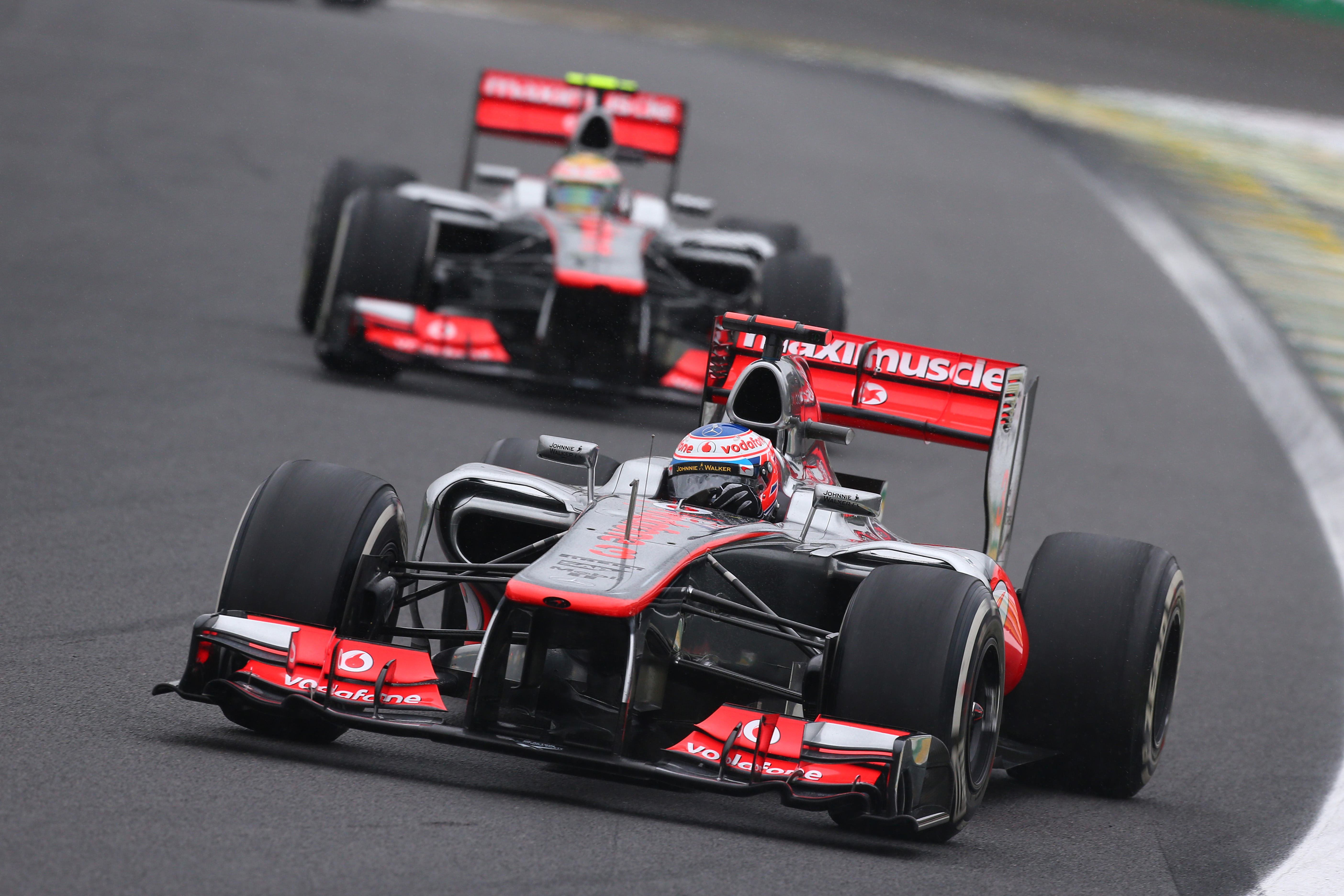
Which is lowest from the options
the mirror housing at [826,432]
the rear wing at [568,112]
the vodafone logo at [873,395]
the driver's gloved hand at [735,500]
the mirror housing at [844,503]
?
the driver's gloved hand at [735,500]

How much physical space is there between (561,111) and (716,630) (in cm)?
1165

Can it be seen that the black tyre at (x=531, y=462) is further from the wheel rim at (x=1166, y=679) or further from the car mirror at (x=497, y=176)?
the car mirror at (x=497, y=176)

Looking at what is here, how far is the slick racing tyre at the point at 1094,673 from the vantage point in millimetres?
7941

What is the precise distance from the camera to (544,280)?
603 inches

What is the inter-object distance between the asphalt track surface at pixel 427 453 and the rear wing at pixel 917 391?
1.54 m

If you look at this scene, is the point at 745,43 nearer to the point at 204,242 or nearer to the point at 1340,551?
the point at 204,242

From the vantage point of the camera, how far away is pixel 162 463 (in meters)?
11.6

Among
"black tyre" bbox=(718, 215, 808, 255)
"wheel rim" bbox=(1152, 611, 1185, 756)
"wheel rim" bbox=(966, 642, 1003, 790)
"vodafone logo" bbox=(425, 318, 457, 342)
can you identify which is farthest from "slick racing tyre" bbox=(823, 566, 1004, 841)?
"black tyre" bbox=(718, 215, 808, 255)

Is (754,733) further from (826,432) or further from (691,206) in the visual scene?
(691,206)

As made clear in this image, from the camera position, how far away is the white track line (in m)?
7.39

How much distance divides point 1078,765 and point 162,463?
19.7ft

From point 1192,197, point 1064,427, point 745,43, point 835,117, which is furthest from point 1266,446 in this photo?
point 745,43

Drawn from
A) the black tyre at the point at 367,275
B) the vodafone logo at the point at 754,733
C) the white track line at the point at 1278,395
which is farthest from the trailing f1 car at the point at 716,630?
the black tyre at the point at 367,275

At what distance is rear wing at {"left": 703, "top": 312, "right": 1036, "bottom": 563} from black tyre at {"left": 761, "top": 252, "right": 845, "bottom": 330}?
19.4 ft
